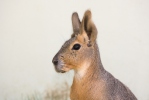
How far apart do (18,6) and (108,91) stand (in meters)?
0.90

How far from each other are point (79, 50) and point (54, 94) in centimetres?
77

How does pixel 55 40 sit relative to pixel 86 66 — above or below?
above

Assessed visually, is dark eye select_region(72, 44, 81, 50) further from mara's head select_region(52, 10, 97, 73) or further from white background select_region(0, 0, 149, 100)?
white background select_region(0, 0, 149, 100)

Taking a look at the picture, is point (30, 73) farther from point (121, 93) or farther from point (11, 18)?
point (121, 93)

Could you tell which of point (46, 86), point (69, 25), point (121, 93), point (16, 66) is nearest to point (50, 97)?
point (46, 86)

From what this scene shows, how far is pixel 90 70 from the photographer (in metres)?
1.21

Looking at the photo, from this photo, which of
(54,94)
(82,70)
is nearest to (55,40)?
(54,94)

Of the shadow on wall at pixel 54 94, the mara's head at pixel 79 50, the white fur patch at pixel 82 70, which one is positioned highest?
the mara's head at pixel 79 50

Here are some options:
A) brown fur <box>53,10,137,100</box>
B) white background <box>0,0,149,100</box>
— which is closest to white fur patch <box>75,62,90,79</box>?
brown fur <box>53,10,137,100</box>

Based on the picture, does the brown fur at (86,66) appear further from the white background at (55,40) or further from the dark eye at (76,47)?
the white background at (55,40)

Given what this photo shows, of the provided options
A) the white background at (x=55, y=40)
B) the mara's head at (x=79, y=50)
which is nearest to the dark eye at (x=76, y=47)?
the mara's head at (x=79, y=50)

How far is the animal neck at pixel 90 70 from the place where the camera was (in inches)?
47.1

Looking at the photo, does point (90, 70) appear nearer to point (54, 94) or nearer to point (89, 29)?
point (89, 29)

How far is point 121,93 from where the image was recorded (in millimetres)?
1241
